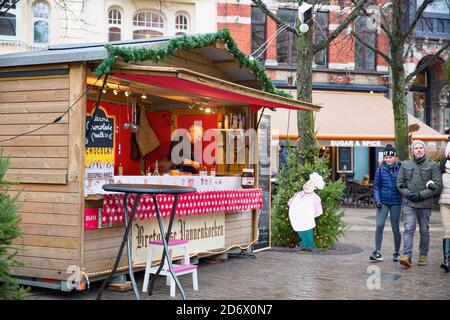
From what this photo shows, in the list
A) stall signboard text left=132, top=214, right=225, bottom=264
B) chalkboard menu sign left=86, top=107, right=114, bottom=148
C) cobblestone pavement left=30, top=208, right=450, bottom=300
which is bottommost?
cobblestone pavement left=30, top=208, right=450, bottom=300

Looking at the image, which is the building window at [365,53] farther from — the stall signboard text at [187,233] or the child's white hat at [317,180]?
the stall signboard text at [187,233]

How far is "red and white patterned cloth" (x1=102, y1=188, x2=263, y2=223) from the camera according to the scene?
692 cm

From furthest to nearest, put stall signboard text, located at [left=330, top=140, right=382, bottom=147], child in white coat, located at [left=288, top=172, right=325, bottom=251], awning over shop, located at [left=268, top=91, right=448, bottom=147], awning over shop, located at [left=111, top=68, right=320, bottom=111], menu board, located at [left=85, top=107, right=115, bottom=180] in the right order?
awning over shop, located at [left=268, top=91, right=448, bottom=147] < stall signboard text, located at [left=330, top=140, right=382, bottom=147] < child in white coat, located at [left=288, top=172, right=325, bottom=251] < menu board, located at [left=85, top=107, right=115, bottom=180] < awning over shop, located at [left=111, top=68, right=320, bottom=111]

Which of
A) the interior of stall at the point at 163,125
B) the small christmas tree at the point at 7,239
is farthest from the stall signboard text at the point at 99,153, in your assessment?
the small christmas tree at the point at 7,239

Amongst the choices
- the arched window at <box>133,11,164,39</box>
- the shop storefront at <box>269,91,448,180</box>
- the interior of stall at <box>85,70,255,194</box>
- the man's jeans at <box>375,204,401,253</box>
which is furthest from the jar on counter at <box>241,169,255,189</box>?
the arched window at <box>133,11,164,39</box>

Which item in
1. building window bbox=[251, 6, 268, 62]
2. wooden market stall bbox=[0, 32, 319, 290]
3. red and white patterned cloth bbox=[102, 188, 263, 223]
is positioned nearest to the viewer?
wooden market stall bbox=[0, 32, 319, 290]

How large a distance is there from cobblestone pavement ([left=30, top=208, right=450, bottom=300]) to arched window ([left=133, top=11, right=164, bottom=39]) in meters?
11.1

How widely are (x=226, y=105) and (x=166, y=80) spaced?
3211 mm

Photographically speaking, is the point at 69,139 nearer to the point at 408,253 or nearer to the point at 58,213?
the point at 58,213

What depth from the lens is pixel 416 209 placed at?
28.9 ft

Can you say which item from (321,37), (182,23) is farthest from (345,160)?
(182,23)

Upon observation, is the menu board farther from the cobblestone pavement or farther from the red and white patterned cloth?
the cobblestone pavement

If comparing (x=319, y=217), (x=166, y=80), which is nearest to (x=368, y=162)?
(x=319, y=217)

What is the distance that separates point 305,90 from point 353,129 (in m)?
8.01
